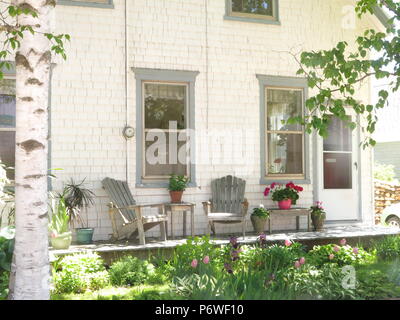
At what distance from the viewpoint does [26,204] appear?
4121 mm

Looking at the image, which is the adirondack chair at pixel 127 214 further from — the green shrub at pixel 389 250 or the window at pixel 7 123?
the green shrub at pixel 389 250

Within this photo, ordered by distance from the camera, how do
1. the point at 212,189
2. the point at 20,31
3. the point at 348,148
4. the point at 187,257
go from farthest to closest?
the point at 348,148, the point at 212,189, the point at 187,257, the point at 20,31

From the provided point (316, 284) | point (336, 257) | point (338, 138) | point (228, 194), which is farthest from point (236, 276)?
point (338, 138)

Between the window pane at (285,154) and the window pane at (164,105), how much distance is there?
1719 millimetres

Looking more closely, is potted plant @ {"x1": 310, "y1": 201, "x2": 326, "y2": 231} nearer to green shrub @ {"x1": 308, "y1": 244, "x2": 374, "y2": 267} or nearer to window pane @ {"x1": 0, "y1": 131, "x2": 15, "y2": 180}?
green shrub @ {"x1": 308, "y1": 244, "x2": 374, "y2": 267}

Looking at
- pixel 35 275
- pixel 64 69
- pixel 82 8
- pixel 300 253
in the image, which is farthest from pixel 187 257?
pixel 82 8

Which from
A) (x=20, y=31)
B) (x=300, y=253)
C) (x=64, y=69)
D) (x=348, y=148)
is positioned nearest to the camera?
(x=20, y=31)

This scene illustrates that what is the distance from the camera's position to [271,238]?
8.12m

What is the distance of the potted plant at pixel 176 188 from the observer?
8625 mm

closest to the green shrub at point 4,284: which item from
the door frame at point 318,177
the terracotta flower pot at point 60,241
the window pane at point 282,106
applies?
the terracotta flower pot at point 60,241

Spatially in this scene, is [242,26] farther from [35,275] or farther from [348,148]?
[35,275]

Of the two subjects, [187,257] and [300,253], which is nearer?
[187,257]

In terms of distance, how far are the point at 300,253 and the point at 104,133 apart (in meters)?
3.76
